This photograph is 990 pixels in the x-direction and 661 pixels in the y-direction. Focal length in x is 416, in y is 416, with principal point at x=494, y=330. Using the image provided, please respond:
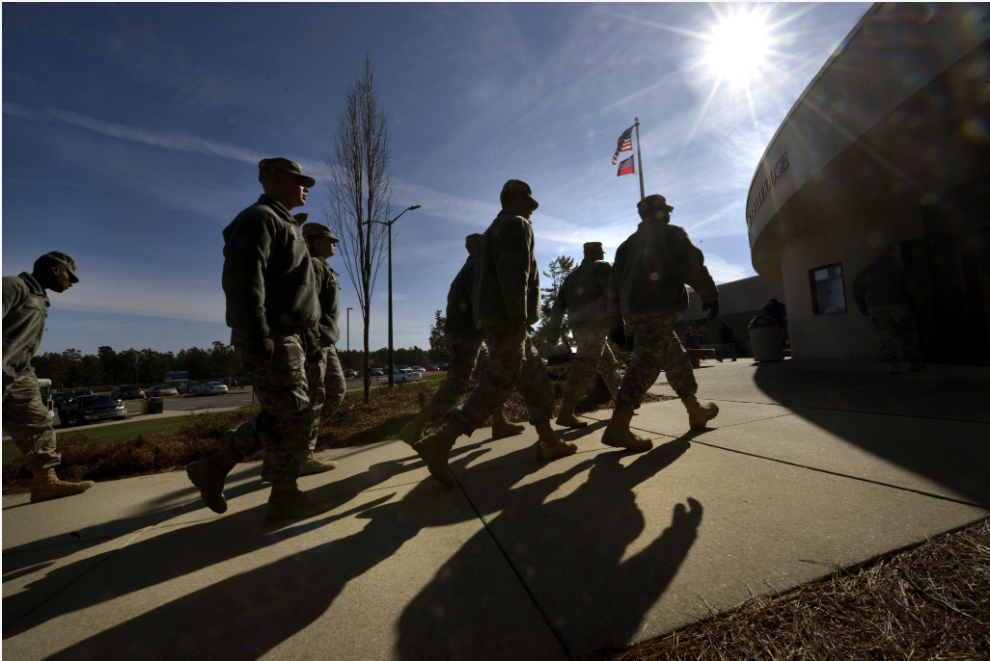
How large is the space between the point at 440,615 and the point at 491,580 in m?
0.21

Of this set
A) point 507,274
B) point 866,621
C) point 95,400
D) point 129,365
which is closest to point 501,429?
point 507,274

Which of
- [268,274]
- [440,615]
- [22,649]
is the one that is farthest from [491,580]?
[268,274]

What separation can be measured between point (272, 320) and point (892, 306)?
759cm

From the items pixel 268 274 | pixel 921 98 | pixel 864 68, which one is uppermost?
pixel 864 68

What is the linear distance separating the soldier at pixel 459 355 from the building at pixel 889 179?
5.31 metres

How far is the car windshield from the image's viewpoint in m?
21.2

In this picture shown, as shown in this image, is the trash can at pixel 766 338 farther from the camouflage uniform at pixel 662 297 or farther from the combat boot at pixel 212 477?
the combat boot at pixel 212 477

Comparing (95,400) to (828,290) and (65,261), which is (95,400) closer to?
(65,261)

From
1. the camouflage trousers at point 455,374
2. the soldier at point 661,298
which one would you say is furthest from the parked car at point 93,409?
the soldier at point 661,298

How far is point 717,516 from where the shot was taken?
5.43ft

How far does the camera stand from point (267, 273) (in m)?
2.33

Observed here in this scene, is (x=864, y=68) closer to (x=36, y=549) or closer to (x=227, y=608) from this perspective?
(x=227, y=608)

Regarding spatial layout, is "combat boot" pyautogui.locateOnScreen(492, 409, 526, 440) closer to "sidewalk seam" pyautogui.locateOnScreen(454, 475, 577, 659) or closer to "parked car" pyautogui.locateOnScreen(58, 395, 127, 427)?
"sidewalk seam" pyautogui.locateOnScreen(454, 475, 577, 659)

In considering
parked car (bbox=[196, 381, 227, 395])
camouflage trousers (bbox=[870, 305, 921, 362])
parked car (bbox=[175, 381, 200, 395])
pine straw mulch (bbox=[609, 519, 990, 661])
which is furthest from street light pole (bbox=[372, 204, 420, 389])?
parked car (bbox=[175, 381, 200, 395])
